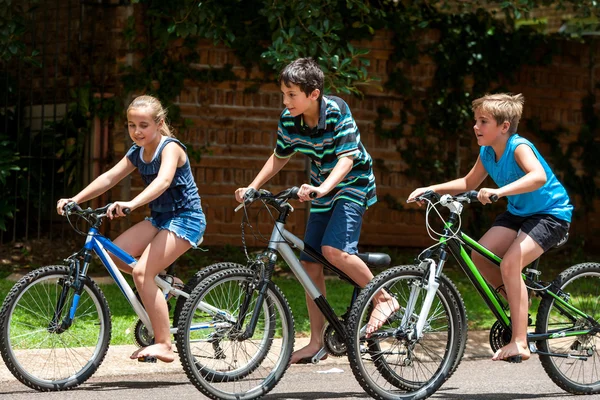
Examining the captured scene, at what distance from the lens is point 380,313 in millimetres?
5504

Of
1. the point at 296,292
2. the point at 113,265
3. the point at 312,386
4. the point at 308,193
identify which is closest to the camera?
the point at 308,193

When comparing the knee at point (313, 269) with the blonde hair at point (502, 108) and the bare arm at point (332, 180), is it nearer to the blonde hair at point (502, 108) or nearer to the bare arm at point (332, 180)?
the bare arm at point (332, 180)

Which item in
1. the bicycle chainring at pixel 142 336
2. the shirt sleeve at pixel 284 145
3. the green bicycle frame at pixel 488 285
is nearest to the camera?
the green bicycle frame at pixel 488 285

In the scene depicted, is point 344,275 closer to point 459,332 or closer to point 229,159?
point 459,332

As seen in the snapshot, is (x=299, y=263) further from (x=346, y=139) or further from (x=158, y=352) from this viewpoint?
(x=158, y=352)

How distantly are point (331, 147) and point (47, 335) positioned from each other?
6.24 feet

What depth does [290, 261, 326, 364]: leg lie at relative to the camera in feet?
19.4

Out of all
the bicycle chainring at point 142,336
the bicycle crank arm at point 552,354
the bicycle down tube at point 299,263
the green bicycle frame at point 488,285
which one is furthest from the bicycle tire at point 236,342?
the bicycle crank arm at point 552,354

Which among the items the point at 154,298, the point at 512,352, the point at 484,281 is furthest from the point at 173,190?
the point at 512,352

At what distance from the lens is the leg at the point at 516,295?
226 inches

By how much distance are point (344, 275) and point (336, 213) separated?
0.36 m

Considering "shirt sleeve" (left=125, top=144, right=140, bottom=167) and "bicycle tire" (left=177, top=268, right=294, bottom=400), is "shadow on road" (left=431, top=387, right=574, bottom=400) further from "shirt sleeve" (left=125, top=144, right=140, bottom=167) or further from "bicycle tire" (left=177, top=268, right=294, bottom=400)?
"shirt sleeve" (left=125, top=144, right=140, bottom=167)

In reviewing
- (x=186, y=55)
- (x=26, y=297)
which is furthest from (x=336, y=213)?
(x=186, y=55)

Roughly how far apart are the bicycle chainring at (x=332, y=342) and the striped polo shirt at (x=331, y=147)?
70cm
